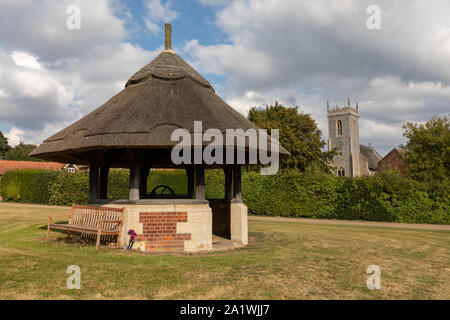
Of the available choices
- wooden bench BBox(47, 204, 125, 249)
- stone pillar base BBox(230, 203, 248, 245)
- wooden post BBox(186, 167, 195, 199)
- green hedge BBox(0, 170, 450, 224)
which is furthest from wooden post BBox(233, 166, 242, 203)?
green hedge BBox(0, 170, 450, 224)

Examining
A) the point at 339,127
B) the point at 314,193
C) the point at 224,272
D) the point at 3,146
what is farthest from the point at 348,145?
the point at 224,272

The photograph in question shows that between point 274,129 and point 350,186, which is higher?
point 274,129

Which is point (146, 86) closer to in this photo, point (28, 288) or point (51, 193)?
point (28, 288)

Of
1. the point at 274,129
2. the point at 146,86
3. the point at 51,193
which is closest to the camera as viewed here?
the point at 146,86

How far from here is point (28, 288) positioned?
4.99 m

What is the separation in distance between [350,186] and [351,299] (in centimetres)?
1642

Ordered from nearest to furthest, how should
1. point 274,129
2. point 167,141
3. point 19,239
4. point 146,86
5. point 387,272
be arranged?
1. point 387,272
2. point 167,141
3. point 19,239
4. point 146,86
5. point 274,129

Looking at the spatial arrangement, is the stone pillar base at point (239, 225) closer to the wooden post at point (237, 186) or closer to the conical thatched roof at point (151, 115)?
the wooden post at point (237, 186)

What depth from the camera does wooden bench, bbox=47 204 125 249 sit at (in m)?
8.25

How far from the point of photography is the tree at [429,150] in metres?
30.5

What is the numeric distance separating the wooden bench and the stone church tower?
71.0 meters

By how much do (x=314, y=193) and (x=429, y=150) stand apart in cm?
1709
